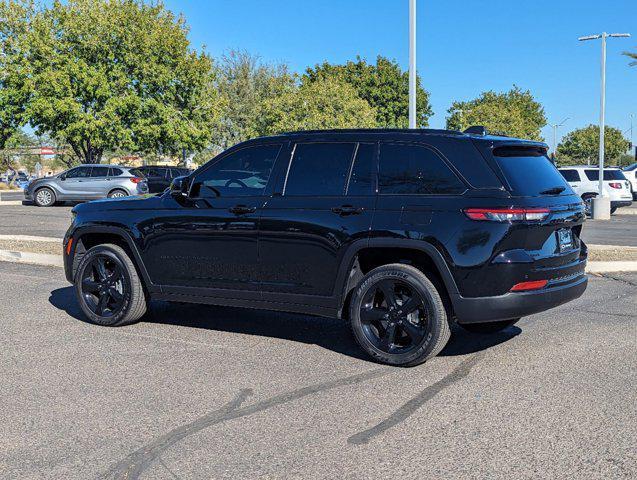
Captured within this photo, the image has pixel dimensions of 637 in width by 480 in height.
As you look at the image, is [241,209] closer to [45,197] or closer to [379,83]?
[45,197]

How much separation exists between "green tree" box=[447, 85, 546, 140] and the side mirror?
5514cm

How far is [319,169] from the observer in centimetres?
580

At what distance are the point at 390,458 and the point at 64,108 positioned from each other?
3110cm

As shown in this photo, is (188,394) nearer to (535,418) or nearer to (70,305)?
(535,418)

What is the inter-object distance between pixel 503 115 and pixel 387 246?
67.2 m

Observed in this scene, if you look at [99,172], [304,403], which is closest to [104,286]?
[304,403]

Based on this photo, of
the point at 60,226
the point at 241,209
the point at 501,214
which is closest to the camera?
the point at 501,214

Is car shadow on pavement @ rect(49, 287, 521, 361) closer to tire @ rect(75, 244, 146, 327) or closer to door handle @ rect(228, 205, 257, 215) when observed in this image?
tire @ rect(75, 244, 146, 327)

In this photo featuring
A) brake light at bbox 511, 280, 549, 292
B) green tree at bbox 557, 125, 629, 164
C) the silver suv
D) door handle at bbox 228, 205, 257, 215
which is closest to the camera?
brake light at bbox 511, 280, 549, 292

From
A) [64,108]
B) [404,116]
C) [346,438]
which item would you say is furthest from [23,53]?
[404,116]

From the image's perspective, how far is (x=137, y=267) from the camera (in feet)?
21.9

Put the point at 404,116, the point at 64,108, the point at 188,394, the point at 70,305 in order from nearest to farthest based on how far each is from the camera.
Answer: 1. the point at 188,394
2. the point at 70,305
3. the point at 64,108
4. the point at 404,116

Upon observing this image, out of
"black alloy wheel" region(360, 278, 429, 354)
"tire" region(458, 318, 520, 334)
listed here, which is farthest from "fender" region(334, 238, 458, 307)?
"tire" region(458, 318, 520, 334)

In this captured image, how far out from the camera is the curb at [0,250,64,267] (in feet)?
36.0
